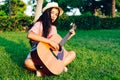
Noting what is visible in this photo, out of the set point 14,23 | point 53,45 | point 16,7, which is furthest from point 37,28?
point 16,7

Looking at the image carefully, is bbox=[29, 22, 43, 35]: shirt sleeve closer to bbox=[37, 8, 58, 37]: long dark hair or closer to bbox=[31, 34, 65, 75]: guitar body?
bbox=[37, 8, 58, 37]: long dark hair

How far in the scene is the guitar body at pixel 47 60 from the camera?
6.23 meters

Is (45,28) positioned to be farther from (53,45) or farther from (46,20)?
(53,45)

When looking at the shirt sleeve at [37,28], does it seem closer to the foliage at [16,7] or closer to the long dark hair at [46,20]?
the long dark hair at [46,20]

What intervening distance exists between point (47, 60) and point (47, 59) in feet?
0.07

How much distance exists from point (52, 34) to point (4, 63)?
64.4 inches

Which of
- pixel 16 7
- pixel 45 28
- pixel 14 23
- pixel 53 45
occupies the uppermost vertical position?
pixel 45 28

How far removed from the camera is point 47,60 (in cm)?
630

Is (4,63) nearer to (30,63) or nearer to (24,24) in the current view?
(30,63)

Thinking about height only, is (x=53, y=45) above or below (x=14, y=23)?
above

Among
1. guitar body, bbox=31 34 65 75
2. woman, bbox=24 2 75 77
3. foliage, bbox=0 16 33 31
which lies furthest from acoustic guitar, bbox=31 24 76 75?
foliage, bbox=0 16 33 31

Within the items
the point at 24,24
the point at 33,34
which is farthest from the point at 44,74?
the point at 24,24

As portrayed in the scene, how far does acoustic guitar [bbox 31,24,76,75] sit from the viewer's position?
623 cm

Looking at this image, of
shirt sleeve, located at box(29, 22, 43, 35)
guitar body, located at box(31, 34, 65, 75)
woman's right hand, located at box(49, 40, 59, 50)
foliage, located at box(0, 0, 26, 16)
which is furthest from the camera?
foliage, located at box(0, 0, 26, 16)
